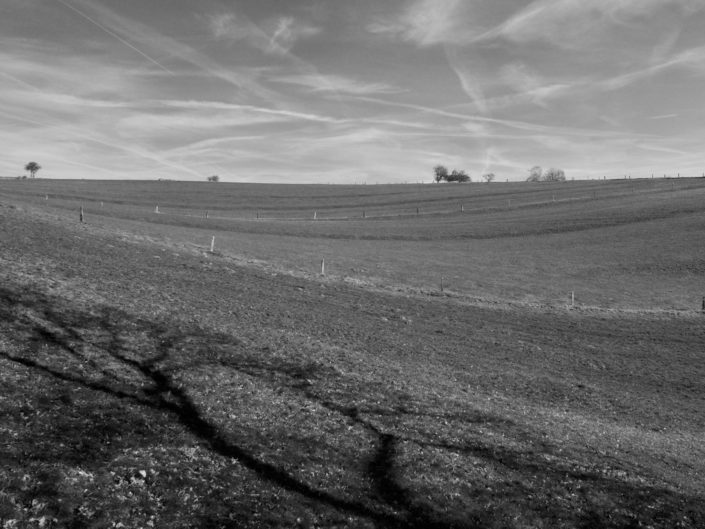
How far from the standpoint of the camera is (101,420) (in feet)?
30.1

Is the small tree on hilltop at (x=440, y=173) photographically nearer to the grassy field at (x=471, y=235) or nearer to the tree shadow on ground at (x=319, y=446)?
the grassy field at (x=471, y=235)

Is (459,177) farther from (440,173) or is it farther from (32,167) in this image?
(32,167)

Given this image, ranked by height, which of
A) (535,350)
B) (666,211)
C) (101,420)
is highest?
(666,211)

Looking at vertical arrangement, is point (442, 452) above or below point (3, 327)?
below

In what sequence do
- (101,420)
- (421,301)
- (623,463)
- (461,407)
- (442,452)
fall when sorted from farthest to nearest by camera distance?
1. (421,301)
2. (461,407)
3. (623,463)
4. (442,452)
5. (101,420)

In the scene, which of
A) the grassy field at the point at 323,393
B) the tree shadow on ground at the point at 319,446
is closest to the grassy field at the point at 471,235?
the grassy field at the point at 323,393

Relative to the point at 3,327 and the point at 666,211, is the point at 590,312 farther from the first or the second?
the point at 666,211

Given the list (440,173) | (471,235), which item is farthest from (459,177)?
(471,235)

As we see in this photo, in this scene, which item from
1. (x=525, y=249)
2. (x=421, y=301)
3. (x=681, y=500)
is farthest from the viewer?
(x=525, y=249)

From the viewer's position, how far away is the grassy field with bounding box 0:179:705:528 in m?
7.76

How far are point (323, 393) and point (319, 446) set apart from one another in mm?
3398

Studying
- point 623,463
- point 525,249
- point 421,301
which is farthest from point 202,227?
point 623,463

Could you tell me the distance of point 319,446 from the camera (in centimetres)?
994

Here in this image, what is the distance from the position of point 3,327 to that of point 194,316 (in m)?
6.43
